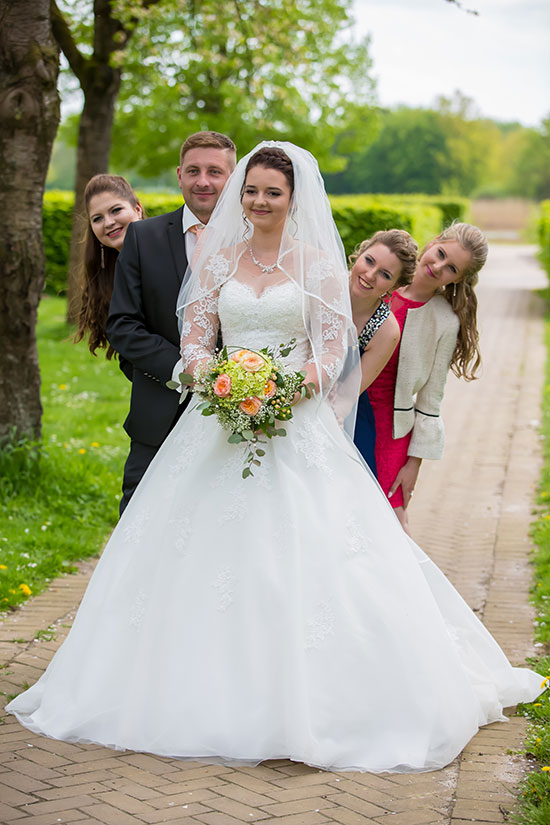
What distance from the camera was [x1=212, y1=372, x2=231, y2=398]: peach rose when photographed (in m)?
3.74

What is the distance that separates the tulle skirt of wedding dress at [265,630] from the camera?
3703 millimetres

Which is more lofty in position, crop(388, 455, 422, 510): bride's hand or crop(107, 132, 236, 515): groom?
crop(107, 132, 236, 515): groom

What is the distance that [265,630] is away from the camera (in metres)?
3.76

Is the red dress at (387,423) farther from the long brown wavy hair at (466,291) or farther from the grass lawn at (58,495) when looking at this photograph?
the grass lawn at (58,495)

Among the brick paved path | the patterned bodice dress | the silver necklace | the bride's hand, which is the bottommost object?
the brick paved path

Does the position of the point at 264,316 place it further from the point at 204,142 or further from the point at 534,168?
the point at 534,168

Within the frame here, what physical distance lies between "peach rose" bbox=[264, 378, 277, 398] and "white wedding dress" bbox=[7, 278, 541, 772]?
323mm

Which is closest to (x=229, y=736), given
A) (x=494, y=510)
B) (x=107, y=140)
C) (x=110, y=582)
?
(x=110, y=582)

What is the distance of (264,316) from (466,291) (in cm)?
116

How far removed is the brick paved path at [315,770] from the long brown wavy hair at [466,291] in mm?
1621

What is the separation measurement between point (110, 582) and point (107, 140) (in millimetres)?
10882

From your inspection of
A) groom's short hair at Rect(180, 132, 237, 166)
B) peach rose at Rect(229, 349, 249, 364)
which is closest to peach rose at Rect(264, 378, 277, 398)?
peach rose at Rect(229, 349, 249, 364)

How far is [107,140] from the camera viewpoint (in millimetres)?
A: 13781

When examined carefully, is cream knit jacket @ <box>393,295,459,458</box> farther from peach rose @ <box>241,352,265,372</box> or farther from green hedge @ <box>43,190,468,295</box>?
green hedge @ <box>43,190,468,295</box>
